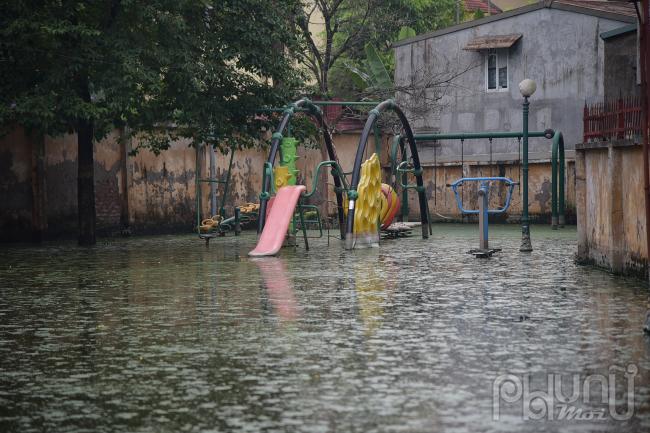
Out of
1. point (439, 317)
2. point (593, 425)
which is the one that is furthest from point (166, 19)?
point (593, 425)

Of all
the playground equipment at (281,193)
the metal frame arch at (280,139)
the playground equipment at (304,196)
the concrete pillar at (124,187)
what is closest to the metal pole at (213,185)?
the concrete pillar at (124,187)

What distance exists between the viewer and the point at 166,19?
2238 cm

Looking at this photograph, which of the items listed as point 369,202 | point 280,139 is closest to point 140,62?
point 280,139

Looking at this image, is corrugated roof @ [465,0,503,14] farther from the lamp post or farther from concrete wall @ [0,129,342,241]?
the lamp post

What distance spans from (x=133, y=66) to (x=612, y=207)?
10.1 m

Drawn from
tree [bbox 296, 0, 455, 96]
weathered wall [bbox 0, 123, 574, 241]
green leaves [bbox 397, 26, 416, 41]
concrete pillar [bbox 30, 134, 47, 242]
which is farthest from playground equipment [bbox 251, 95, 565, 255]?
green leaves [bbox 397, 26, 416, 41]

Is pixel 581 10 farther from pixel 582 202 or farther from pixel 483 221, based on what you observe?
pixel 582 202

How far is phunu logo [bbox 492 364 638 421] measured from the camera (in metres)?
6.41

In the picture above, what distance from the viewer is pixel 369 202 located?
22891 mm

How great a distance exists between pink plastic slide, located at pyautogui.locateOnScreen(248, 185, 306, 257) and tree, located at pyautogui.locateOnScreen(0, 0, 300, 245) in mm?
2988

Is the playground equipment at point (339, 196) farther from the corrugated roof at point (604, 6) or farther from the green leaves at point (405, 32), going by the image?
the green leaves at point (405, 32)

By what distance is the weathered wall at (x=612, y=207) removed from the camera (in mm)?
14164

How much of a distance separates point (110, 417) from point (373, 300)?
620 cm

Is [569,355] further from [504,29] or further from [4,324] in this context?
[504,29]
